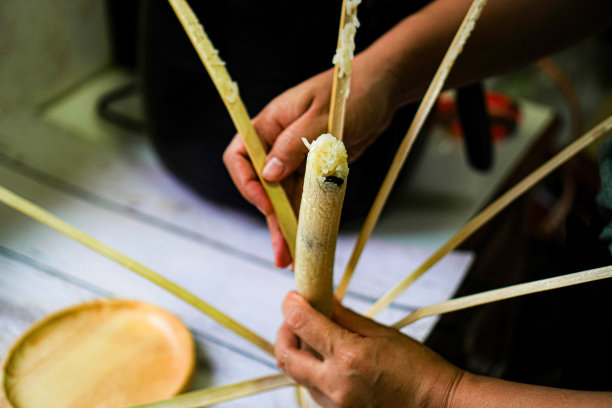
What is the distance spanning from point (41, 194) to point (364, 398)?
1.69 feet

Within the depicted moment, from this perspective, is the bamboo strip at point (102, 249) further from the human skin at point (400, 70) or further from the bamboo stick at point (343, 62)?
the bamboo stick at point (343, 62)

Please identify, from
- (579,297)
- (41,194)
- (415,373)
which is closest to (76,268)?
(41,194)

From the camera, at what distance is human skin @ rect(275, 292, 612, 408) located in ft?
1.26

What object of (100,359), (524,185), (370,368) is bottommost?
(100,359)

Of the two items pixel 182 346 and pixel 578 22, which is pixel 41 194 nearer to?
pixel 182 346

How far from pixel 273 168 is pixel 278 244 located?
72 mm

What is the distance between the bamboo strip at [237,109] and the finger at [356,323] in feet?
0.21

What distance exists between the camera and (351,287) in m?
0.66

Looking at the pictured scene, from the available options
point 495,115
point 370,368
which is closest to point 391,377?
point 370,368

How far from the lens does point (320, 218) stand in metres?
0.35

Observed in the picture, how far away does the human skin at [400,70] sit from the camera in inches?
18.0

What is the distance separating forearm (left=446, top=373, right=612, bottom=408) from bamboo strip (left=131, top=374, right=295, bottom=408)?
154 millimetres

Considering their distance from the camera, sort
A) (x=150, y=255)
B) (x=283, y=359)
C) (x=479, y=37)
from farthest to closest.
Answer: (x=150, y=255)
(x=479, y=37)
(x=283, y=359)

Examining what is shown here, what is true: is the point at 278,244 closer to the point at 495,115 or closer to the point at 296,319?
the point at 296,319
